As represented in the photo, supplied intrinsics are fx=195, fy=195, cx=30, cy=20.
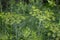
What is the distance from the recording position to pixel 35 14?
2.75 meters

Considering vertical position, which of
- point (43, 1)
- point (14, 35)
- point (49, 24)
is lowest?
point (14, 35)

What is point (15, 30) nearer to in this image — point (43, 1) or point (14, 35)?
point (14, 35)

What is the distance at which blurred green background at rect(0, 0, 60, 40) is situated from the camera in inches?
108

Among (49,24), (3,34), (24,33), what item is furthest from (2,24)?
(49,24)

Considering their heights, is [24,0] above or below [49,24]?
above

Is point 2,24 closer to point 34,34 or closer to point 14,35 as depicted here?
point 14,35

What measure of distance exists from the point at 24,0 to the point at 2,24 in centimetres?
61

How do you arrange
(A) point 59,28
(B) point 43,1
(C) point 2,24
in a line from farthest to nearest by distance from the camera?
(B) point 43,1 < (C) point 2,24 < (A) point 59,28

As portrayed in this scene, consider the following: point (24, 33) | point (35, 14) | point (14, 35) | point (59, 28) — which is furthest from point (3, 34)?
point (59, 28)

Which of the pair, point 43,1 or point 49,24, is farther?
point 43,1

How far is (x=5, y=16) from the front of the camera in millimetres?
2863

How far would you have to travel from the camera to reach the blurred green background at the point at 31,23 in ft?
9.02

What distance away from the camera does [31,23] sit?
293cm

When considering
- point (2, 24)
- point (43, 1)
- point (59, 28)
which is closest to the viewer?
point (59, 28)
